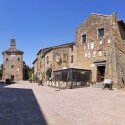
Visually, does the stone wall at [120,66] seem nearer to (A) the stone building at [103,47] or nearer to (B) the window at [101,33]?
(A) the stone building at [103,47]

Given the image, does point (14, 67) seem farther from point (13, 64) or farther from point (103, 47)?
point (103, 47)

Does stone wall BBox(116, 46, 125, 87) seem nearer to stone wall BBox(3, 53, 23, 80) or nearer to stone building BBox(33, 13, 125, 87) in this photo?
stone building BBox(33, 13, 125, 87)

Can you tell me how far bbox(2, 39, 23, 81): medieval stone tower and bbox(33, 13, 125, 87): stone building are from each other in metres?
35.7

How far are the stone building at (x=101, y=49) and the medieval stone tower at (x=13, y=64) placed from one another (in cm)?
3570

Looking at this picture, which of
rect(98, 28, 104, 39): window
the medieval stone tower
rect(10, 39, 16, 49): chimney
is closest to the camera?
rect(98, 28, 104, 39): window

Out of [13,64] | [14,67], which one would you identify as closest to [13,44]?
[13,64]

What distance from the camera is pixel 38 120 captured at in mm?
10430

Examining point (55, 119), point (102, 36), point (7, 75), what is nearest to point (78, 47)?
point (102, 36)

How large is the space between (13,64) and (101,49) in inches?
1640

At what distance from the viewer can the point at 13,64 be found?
68.7 m

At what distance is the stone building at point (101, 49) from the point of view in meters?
29.3

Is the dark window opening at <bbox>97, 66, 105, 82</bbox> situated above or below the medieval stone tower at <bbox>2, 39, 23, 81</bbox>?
below

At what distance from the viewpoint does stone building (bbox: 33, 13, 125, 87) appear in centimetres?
2928

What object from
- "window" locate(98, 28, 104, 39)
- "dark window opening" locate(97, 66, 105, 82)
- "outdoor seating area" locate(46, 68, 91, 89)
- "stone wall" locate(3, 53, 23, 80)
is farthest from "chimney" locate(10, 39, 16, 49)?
"dark window opening" locate(97, 66, 105, 82)
